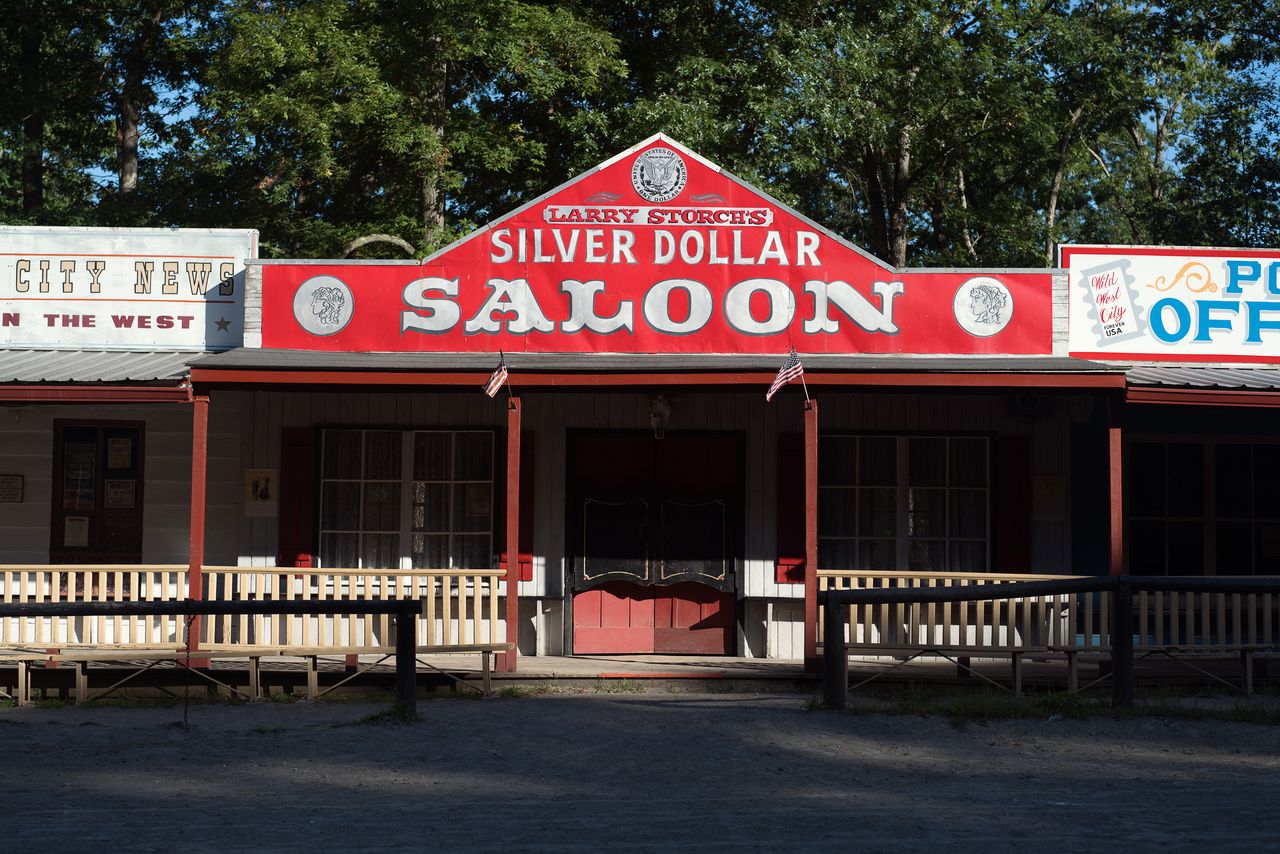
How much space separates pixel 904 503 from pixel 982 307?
2.06 m

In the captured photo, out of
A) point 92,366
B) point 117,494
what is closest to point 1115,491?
point 92,366

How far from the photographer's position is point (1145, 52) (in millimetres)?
30766

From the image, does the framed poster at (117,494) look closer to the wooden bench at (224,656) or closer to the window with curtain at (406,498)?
→ the window with curtain at (406,498)

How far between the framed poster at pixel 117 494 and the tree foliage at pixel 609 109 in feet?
27.3

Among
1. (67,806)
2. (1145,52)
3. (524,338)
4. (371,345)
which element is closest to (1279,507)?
(524,338)

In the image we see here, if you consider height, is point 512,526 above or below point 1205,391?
below

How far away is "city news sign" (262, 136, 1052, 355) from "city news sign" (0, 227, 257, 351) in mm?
1348

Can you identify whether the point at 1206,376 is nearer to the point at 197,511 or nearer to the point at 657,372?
the point at 657,372

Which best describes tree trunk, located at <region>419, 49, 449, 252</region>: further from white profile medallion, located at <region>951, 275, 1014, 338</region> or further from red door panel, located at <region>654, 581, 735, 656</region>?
white profile medallion, located at <region>951, 275, 1014, 338</region>

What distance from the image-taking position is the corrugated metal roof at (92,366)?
11859 mm

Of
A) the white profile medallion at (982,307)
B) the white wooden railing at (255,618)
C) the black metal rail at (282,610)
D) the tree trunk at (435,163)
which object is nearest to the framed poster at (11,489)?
the white wooden railing at (255,618)

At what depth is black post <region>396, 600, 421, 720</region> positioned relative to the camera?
9.68 meters

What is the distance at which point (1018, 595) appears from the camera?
387 inches

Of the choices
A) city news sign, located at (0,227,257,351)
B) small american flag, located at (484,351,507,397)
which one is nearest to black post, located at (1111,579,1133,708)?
small american flag, located at (484,351,507,397)
